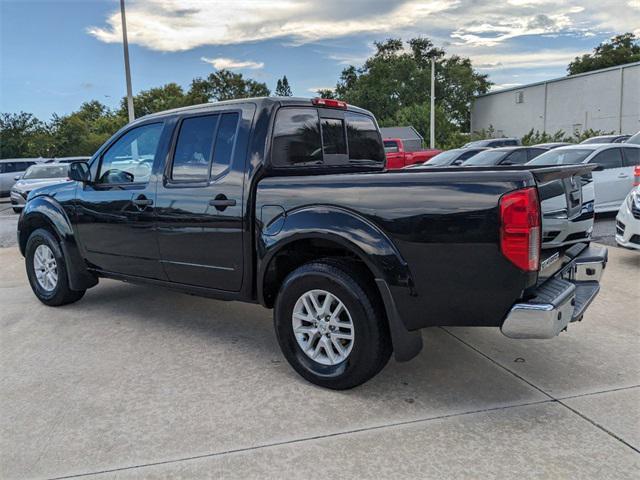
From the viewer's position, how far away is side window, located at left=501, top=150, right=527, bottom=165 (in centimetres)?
1314

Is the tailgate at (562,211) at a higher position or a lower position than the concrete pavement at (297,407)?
higher

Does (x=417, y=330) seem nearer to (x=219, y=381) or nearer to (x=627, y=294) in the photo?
(x=219, y=381)

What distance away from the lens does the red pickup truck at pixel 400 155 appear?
74.9 ft

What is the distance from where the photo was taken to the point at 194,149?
4254 mm

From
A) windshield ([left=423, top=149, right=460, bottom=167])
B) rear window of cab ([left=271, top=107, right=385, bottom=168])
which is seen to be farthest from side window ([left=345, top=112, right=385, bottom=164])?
windshield ([left=423, top=149, right=460, bottom=167])

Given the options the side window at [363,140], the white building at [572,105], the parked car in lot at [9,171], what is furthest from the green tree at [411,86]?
the side window at [363,140]

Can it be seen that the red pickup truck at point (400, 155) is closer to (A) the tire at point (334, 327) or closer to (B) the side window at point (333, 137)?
(B) the side window at point (333, 137)

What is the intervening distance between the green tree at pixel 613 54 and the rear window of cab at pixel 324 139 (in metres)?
55.9

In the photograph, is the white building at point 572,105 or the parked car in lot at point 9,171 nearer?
the parked car in lot at point 9,171

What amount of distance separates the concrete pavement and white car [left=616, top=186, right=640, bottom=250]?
1888 mm

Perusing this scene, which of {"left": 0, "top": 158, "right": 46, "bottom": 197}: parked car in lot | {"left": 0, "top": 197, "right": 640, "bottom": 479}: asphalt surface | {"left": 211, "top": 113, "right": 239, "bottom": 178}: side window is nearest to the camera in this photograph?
{"left": 0, "top": 197, "right": 640, "bottom": 479}: asphalt surface

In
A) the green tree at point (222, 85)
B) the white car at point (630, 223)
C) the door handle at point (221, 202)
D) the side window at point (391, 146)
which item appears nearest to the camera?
the door handle at point (221, 202)

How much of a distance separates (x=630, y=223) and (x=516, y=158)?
6949 millimetres

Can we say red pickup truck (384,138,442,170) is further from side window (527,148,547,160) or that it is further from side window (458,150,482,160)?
side window (527,148,547,160)
